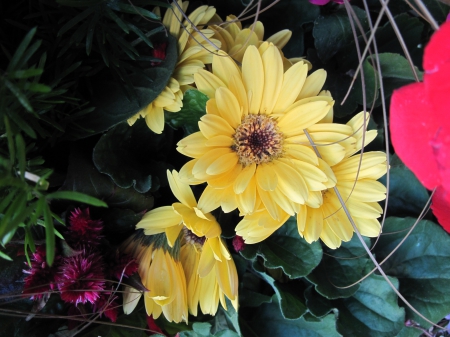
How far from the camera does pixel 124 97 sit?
449 millimetres

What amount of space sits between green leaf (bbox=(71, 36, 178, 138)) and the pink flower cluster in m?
0.09

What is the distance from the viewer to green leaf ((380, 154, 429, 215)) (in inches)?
25.0

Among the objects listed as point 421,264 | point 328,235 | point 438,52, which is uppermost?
point 438,52

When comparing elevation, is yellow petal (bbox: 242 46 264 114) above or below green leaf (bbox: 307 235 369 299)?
above

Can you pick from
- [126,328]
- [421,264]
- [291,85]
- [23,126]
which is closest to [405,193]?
[421,264]

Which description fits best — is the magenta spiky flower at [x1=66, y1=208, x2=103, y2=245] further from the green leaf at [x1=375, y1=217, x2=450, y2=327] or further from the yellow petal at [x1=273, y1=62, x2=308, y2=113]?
the green leaf at [x1=375, y1=217, x2=450, y2=327]

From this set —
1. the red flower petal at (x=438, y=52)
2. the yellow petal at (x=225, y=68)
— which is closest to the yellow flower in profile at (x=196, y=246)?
the yellow petal at (x=225, y=68)


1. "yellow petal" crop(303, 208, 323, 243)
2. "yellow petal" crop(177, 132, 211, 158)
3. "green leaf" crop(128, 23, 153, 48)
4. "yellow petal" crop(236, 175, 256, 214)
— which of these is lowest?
"yellow petal" crop(303, 208, 323, 243)

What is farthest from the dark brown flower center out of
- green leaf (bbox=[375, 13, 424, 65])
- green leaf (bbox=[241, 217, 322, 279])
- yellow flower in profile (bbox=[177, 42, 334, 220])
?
green leaf (bbox=[375, 13, 424, 65])

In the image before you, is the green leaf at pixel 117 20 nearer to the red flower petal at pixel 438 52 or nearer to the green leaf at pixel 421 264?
the red flower petal at pixel 438 52

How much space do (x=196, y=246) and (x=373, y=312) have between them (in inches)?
10.3

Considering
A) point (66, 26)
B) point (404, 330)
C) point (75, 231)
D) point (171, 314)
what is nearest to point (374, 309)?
point (404, 330)

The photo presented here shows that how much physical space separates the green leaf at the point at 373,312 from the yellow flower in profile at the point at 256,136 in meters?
0.24

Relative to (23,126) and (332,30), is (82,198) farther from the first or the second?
(332,30)
